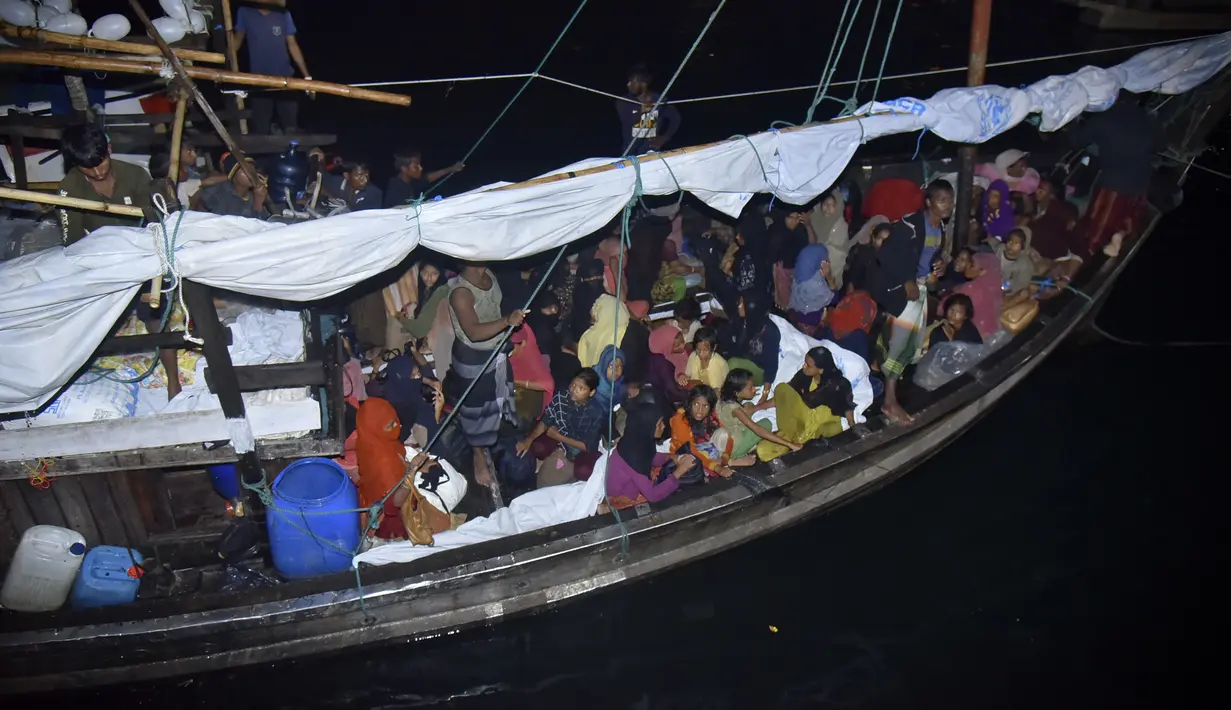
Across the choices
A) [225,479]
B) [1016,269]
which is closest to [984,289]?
[1016,269]

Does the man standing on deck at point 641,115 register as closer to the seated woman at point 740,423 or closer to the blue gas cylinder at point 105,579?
the seated woman at point 740,423

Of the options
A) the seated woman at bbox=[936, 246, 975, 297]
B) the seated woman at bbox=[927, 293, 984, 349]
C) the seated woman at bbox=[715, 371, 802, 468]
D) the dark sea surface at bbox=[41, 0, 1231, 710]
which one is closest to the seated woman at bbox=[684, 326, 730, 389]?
the seated woman at bbox=[715, 371, 802, 468]

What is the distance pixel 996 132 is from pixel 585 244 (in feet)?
11.0

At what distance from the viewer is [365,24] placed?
17375 millimetres

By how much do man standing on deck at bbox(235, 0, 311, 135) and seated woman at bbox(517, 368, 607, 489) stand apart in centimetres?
362

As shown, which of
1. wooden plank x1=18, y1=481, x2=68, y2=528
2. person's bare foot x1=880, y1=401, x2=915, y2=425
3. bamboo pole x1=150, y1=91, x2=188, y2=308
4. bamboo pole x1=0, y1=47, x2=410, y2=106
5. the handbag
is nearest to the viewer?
bamboo pole x1=150, y1=91, x2=188, y2=308

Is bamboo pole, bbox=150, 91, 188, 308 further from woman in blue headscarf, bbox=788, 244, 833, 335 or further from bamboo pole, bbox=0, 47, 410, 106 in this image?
woman in blue headscarf, bbox=788, 244, 833, 335

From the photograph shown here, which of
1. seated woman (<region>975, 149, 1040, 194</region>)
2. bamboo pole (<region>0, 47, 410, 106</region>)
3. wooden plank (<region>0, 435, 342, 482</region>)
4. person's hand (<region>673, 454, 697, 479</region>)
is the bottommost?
person's hand (<region>673, 454, 697, 479</region>)

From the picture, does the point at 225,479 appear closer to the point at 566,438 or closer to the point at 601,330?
the point at 566,438

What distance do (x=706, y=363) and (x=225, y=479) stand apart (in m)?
3.41

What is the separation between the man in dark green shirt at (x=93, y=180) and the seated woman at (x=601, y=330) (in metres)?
3.09

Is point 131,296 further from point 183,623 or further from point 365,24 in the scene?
point 365,24

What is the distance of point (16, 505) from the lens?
5.34m

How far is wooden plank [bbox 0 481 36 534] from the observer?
17.3 feet
